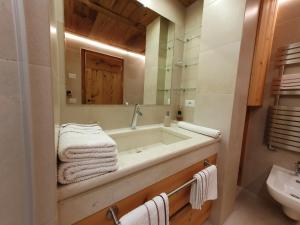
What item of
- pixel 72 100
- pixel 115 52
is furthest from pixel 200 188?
pixel 115 52

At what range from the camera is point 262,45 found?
123 centimetres

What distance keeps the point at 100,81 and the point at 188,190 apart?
0.97 meters

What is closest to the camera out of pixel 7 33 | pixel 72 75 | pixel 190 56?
pixel 7 33

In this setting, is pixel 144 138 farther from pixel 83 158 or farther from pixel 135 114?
pixel 83 158

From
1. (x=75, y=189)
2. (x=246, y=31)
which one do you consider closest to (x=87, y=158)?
(x=75, y=189)

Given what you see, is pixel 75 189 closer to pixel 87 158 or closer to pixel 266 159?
pixel 87 158

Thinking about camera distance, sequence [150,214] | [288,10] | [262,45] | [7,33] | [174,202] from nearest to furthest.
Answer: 1. [7,33]
2. [150,214]
3. [174,202]
4. [262,45]
5. [288,10]

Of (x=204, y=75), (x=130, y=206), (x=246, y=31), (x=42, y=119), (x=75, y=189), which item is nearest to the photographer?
(x=42, y=119)

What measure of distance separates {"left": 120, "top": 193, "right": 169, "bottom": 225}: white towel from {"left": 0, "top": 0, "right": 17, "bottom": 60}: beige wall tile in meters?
0.60

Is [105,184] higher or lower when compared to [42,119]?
lower

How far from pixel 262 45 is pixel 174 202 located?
140 cm

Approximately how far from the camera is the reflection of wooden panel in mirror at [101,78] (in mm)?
1040

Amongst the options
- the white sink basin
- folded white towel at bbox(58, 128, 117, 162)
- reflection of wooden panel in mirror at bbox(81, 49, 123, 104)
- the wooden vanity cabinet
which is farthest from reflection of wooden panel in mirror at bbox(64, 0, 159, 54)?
the white sink basin

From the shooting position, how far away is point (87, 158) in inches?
20.6
